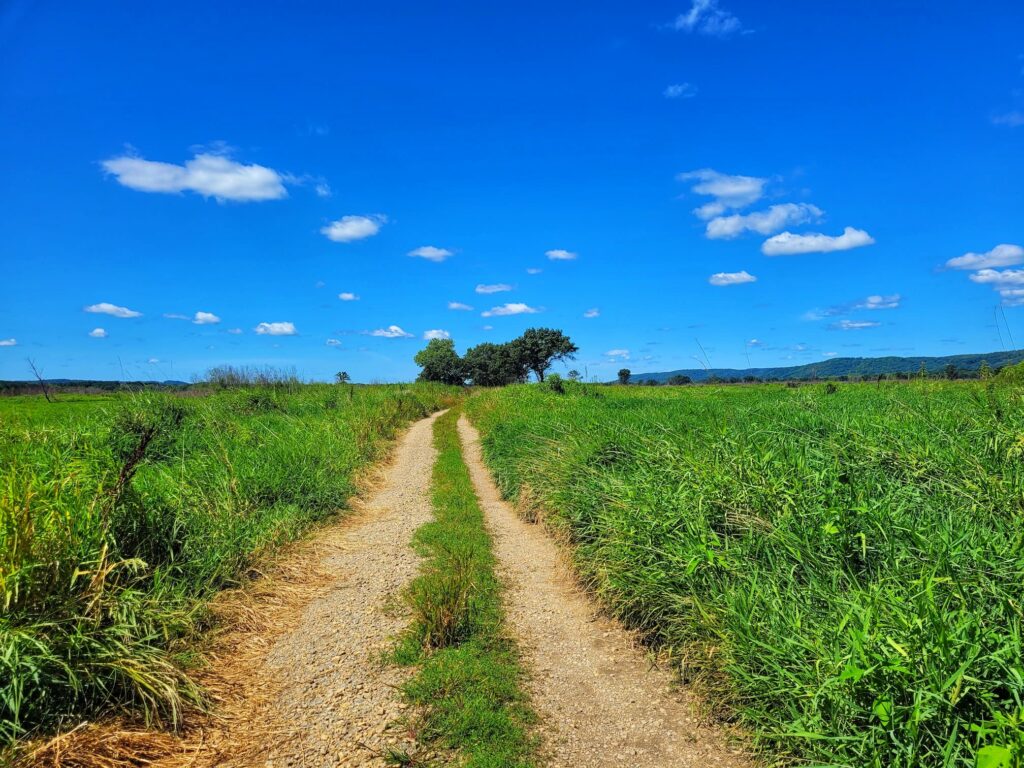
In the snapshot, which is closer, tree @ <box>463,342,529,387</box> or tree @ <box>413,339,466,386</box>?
tree @ <box>463,342,529,387</box>

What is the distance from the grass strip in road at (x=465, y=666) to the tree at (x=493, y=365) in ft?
211

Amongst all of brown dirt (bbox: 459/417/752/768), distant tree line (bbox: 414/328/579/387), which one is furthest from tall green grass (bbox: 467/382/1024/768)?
distant tree line (bbox: 414/328/579/387)

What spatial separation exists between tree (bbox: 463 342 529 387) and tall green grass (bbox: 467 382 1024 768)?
6385 centimetres

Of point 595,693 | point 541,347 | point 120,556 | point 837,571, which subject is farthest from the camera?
point 541,347

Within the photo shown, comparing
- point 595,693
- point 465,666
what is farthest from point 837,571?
point 465,666

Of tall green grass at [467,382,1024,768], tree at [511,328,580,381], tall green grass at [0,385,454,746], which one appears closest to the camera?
tall green grass at [467,382,1024,768]

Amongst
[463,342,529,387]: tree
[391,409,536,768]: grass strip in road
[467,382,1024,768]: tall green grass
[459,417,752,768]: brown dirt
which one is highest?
[463,342,529,387]: tree

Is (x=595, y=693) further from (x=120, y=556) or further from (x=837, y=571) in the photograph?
(x=120, y=556)

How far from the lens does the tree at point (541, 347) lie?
71188 millimetres

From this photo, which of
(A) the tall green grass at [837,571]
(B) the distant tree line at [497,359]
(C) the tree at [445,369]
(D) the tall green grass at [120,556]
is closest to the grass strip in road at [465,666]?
(A) the tall green grass at [837,571]

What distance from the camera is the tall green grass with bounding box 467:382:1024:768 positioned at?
101 inches

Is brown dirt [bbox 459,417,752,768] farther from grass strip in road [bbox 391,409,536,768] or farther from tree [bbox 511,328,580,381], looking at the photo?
tree [bbox 511,328,580,381]

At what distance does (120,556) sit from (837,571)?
221 inches

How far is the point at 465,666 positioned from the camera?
413 cm
